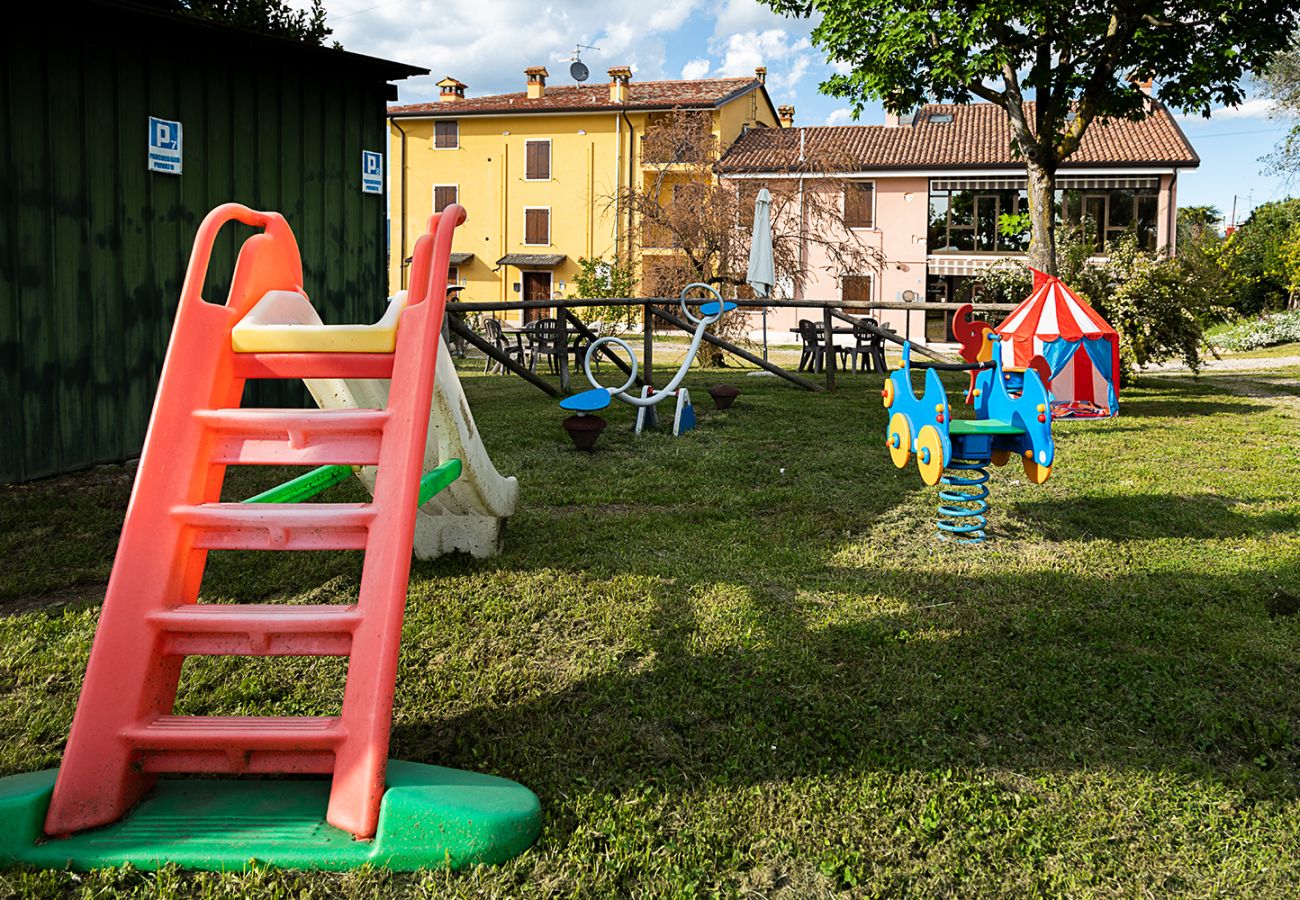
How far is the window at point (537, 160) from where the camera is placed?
36844 millimetres

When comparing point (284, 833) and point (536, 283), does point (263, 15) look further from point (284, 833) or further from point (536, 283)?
point (536, 283)

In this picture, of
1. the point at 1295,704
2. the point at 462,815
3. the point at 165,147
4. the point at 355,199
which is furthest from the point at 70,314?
the point at 1295,704

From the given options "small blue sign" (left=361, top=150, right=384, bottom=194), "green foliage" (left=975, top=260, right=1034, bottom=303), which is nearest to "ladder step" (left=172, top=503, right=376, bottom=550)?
"small blue sign" (left=361, top=150, right=384, bottom=194)

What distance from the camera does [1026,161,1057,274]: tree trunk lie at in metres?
13.0

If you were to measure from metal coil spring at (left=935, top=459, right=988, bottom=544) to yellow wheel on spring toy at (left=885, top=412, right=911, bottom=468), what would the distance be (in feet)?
0.78

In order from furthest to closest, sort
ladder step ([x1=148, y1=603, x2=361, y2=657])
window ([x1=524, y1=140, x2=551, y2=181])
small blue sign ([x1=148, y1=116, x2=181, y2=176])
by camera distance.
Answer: window ([x1=524, y1=140, x2=551, y2=181]) < small blue sign ([x1=148, y1=116, x2=181, y2=176]) < ladder step ([x1=148, y1=603, x2=361, y2=657])

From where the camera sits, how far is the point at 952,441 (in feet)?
16.0

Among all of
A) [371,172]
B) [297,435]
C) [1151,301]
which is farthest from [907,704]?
[1151,301]

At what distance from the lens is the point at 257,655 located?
2322 millimetres

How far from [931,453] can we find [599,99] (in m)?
34.7

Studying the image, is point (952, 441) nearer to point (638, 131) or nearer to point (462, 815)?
point (462, 815)

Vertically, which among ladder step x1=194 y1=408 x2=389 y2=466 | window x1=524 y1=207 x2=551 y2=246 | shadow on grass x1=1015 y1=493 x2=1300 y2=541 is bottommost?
shadow on grass x1=1015 y1=493 x2=1300 y2=541

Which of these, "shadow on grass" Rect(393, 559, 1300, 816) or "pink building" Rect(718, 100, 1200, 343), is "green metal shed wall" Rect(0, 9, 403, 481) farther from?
"pink building" Rect(718, 100, 1200, 343)

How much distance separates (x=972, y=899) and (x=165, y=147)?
7101 millimetres
